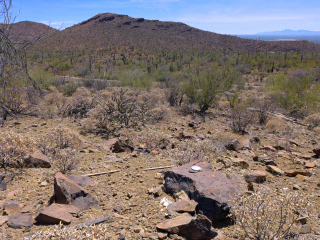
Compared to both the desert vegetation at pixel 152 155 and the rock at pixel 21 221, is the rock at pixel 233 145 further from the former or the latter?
the rock at pixel 21 221

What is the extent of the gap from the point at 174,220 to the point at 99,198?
4.47 feet

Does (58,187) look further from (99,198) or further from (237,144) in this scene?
(237,144)

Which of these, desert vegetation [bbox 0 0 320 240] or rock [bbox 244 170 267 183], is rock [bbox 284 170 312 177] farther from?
rock [bbox 244 170 267 183]

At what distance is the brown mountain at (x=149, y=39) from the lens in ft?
195

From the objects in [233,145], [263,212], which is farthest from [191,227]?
[233,145]

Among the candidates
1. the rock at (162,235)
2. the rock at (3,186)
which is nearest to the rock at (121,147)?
the rock at (3,186)

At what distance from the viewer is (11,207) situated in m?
3.52

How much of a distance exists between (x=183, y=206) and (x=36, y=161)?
3.12 metres

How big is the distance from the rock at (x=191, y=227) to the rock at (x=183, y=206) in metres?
0.27

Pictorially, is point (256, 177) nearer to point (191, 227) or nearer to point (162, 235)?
point (191, 227)

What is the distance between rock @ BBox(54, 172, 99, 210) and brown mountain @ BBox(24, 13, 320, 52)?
55.0m

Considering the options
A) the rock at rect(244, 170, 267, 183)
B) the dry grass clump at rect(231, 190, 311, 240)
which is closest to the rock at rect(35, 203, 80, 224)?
the dry grass clump at rect(231, 190, 311, 240)

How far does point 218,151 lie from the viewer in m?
5.56

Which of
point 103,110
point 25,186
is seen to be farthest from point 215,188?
point 103,110
